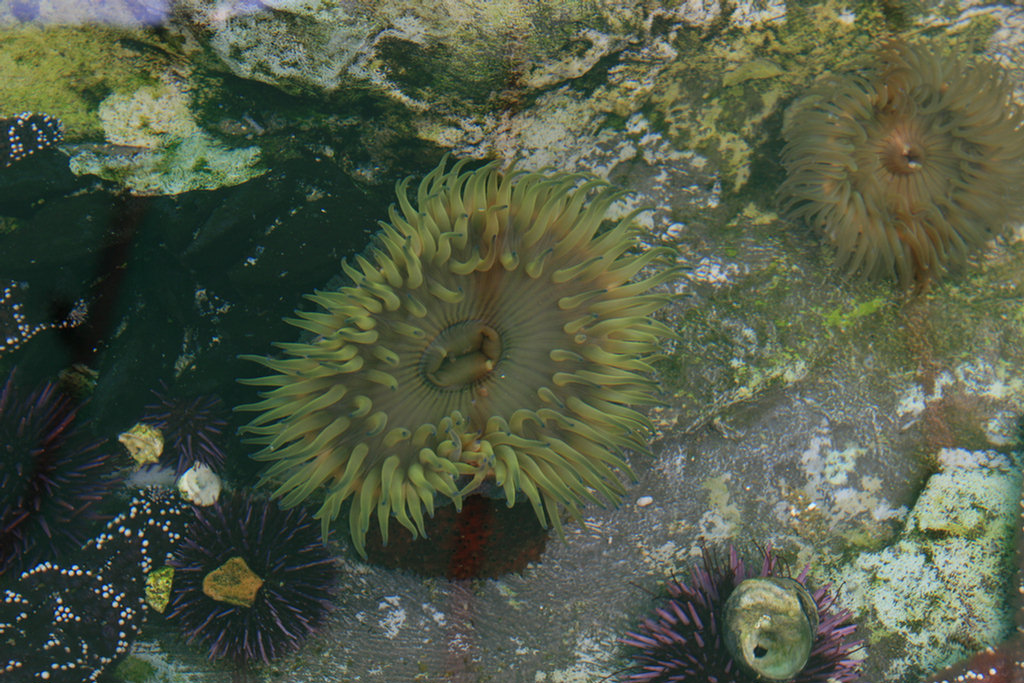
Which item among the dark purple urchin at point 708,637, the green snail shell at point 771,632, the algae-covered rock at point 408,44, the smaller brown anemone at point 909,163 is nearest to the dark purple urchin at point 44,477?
the algae-covered rock at point 408,44

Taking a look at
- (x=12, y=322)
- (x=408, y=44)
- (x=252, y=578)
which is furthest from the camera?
(x=12, y=322)

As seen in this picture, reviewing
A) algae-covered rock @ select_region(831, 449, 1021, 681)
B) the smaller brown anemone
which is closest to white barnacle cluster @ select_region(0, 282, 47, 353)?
the smaller brown anemone

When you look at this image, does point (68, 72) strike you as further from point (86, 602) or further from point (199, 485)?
point (86, 602)

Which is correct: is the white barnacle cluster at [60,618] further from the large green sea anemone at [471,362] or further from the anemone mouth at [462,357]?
the anemone mouth at [462,357]

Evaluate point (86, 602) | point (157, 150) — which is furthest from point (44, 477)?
point (157, 150)

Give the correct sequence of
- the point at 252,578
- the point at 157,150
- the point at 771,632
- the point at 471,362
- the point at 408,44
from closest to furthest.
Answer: the point at 471,362, the point at 771,632, the point at 252,578, the point at 408,44, the point at 157,150

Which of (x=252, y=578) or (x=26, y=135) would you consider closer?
(x=252, y=578)

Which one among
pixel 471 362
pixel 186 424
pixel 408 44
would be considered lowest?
pixel 471 362
